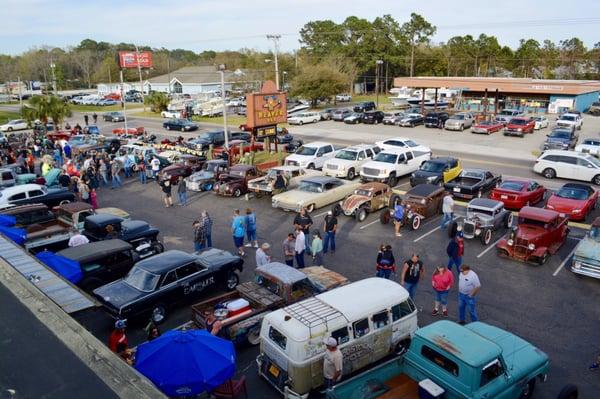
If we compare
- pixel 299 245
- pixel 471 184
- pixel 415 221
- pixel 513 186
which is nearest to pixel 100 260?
pixel 299 245

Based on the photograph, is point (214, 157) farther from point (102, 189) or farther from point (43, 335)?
point (43, 335)

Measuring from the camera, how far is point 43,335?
301 inches

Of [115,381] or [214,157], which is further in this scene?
[214,157]

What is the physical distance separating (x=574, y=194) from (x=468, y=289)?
412 inches

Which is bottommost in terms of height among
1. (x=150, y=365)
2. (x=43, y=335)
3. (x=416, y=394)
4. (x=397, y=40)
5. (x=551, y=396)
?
(x=551, y=396)

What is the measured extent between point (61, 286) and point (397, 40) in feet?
274

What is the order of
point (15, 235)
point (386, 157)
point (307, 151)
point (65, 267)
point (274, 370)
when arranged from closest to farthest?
point (274, 370) → point (65, 267) → point (15, 235) → point (386, 157) → point (307, 151)

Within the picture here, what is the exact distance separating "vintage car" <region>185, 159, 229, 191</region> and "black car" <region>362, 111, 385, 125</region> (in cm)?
2669

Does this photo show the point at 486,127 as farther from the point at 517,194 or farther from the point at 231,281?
the point at 231,281

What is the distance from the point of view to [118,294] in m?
11.2

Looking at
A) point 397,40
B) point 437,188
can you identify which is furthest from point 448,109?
point 437,188

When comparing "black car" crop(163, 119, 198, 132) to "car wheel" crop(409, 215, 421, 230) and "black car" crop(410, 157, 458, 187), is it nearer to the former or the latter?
"black car" crop(410, 157, 458, 187)

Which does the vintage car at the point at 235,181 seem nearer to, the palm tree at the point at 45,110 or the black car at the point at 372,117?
the black car at the point at 372,117

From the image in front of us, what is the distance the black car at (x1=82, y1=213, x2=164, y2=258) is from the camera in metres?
15.3
